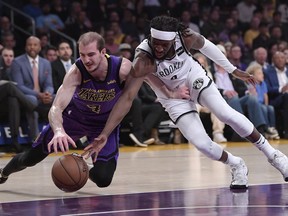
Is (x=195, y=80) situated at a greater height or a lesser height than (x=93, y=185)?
greater

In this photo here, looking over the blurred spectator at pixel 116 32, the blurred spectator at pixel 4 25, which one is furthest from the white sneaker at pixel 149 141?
the blurred spectator at pixel 4 25

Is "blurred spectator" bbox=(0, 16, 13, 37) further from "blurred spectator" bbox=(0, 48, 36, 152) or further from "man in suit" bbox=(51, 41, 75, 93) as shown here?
"blurred spectator" bbox=(0, 48, 36, 152)

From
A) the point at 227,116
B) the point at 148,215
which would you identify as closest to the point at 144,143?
the point at 227,116

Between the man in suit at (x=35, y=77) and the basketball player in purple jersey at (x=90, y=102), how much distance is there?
4.02 meters

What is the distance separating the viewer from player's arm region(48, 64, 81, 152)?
612 cm

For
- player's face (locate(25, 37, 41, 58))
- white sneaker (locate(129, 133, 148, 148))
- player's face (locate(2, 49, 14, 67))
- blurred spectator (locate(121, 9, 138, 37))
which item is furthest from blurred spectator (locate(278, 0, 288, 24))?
player's face (locate(2, 49, 14, 67))

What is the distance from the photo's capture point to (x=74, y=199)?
669cm

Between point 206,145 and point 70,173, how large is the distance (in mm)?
1222

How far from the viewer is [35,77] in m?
11.5

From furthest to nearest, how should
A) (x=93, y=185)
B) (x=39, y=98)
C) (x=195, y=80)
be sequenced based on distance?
(x=39, y=98) → (x=93, y=185) → (x=195, y=80)

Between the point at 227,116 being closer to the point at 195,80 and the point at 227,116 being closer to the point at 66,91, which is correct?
the point at 195,80

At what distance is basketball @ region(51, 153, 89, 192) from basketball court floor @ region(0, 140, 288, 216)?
15 centimetres

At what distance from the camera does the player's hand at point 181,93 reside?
7.05 metres

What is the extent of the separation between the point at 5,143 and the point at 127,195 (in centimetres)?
497
